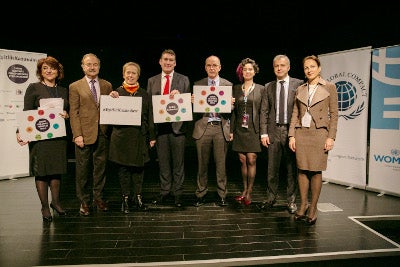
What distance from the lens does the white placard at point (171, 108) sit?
3906 millimetres

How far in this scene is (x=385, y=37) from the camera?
682 centimetres

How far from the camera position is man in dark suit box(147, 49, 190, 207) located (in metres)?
4.04

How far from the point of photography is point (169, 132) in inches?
162

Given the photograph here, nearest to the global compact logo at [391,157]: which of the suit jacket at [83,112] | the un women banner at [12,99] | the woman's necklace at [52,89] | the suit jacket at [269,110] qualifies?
the suit jacket at [269,110]

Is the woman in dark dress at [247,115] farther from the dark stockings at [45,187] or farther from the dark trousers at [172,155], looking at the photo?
the dark stockings at [45,187]

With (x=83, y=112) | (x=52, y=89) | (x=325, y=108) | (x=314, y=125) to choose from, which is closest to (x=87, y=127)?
(x=83, y=112)

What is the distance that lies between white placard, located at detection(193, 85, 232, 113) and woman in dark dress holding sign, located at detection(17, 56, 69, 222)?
1.48m

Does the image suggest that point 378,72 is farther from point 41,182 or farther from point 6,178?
point 6,178

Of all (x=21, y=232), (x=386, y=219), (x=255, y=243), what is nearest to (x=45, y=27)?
(x=21, y=232)

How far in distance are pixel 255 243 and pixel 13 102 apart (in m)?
4.63

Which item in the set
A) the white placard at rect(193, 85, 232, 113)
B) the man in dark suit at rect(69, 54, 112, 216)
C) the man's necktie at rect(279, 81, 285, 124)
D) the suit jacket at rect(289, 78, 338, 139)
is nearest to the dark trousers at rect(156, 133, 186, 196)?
the white placard at rect(193, 85, 232, 113)

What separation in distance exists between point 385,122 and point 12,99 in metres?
5.76

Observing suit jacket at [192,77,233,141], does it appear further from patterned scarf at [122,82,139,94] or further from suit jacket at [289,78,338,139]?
suit jacket at [289,78,338,139]

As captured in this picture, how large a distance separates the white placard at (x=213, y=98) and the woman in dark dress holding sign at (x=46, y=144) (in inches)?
58.1
